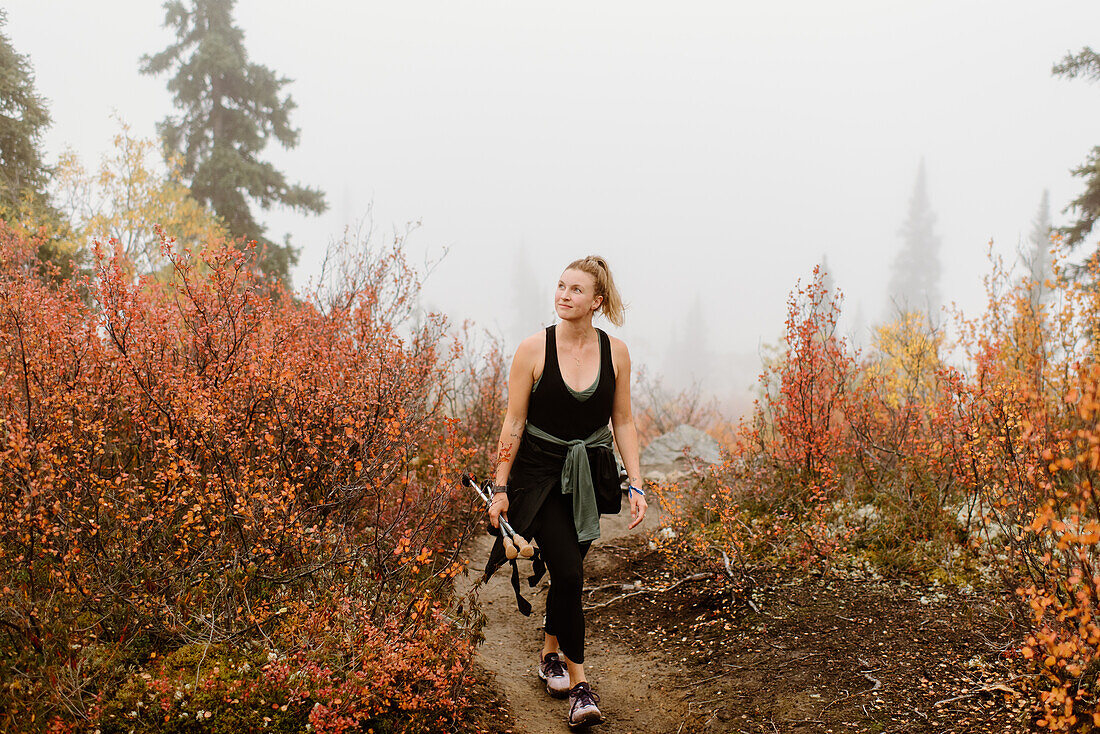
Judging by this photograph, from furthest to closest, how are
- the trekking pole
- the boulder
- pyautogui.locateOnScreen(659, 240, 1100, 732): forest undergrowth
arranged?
the boulder, pyautogui.locateOnScreen(659, 240, 1100, 732): forest undergrowth, the trekking pole

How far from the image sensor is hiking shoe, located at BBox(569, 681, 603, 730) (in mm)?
3172

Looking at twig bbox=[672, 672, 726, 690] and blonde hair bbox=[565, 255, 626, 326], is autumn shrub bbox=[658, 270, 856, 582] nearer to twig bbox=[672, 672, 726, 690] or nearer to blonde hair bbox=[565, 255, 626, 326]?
twig bbox=[672, 672, 726, 690]

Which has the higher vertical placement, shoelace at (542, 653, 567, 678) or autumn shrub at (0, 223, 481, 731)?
autumn shrub at (0, 223, 481, 731)

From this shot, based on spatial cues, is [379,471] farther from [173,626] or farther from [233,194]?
[233,194]

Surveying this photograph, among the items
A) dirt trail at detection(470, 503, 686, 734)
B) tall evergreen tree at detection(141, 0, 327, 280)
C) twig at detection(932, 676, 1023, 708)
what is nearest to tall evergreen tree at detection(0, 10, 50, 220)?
tall evergreen tree at detection(141, 0, 327, 280)

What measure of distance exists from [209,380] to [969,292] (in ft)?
509

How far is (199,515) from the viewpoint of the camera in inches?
120

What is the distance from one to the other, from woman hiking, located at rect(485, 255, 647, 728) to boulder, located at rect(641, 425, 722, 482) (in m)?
5.39

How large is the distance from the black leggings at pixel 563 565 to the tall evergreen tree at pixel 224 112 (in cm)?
1260

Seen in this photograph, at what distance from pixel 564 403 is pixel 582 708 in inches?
54.8

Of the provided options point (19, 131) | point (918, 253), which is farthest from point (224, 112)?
point (918, 253)

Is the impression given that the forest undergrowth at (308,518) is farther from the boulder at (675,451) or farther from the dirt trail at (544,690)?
the boulder at (675,451)

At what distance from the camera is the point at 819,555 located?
15.8ft

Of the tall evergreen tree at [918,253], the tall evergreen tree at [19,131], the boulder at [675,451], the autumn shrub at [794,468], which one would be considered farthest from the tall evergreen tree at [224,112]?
the tall evergreen tree at [918,253]
